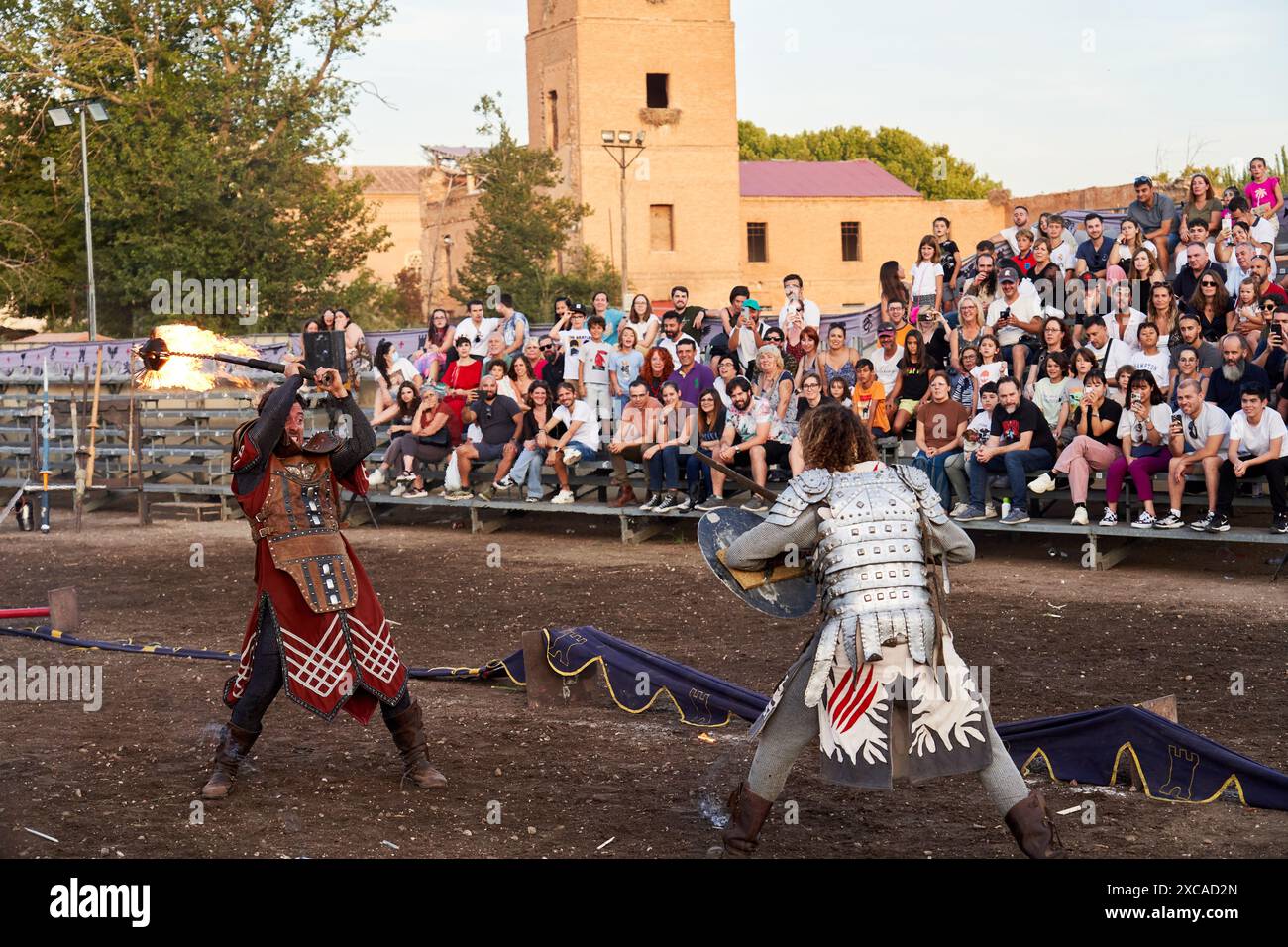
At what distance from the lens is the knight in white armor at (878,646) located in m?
5.43

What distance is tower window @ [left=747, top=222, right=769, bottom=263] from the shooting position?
62.7 metres

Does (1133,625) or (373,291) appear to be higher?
(373,291)

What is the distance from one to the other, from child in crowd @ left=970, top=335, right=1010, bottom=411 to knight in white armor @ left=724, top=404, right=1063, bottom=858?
7.88m

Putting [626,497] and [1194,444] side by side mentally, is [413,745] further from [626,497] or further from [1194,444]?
[626,497]

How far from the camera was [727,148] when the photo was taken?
5931 cm

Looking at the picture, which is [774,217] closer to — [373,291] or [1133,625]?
[373,291]

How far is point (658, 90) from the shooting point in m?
59.1

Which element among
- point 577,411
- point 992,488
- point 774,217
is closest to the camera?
point 992,488

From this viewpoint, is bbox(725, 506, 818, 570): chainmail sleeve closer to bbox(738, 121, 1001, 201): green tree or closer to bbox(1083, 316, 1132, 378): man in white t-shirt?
bbox(1083, 316, 1132, 378): man in white t-shirt

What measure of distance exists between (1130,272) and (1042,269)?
81 centimetres

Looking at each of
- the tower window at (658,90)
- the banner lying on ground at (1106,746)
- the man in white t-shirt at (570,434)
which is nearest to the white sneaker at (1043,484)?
the man in white t-shirt at (570,434)

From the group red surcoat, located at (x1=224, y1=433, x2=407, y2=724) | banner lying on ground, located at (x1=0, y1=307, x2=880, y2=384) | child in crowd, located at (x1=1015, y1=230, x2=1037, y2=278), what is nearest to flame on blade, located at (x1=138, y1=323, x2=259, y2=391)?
red surcoat, located at (x1=224, y1=433, x2=407, y2=724)

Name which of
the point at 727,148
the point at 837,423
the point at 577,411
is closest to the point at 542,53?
the point at 727,148
